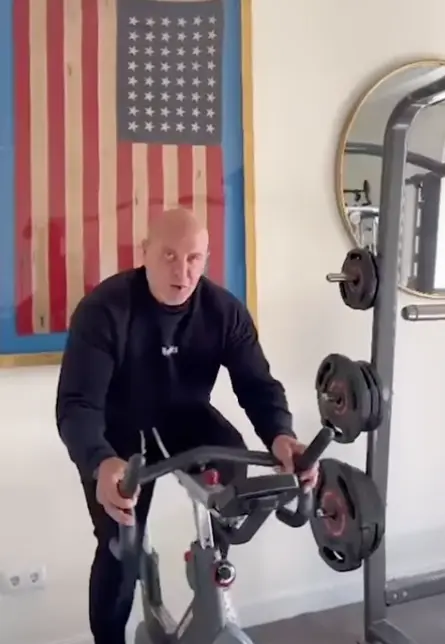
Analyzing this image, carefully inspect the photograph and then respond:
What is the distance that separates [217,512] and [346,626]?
1.48 m

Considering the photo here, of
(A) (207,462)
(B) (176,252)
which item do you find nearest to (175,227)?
(B) (176,252)

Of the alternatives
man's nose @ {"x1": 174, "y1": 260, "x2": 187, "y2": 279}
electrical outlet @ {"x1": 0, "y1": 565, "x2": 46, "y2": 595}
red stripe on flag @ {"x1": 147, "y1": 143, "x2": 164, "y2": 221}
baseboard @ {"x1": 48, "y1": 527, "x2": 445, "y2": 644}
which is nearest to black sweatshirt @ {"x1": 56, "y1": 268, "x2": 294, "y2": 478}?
man's nose @ {"x1": 174, "y1": 260, "x2": 187, "y2": 279}

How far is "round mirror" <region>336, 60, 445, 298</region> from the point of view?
2.88 metres

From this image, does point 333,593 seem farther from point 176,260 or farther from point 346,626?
point 176,260

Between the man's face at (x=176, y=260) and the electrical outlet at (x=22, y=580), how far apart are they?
1.03 m

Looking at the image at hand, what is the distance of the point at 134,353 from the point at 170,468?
511 mm

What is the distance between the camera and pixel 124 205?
2.56 metres

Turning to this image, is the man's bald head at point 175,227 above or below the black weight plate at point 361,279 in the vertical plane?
above

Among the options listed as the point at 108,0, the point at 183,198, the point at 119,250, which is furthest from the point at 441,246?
the point at 108,0

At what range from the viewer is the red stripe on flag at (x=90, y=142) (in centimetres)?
250

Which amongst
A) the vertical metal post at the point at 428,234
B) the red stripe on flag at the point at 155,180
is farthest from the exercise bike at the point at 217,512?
the vertical metal post at the point at 428,234

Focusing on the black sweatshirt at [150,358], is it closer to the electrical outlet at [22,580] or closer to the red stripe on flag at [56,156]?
the red stripe on flag at [56,156]

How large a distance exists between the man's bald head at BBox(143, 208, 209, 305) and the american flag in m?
0.55

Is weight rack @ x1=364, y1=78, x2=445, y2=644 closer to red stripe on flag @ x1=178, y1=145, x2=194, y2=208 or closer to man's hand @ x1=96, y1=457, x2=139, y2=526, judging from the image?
red stripe on flag @ x1=178, y1=145, x2=194, y2=208
